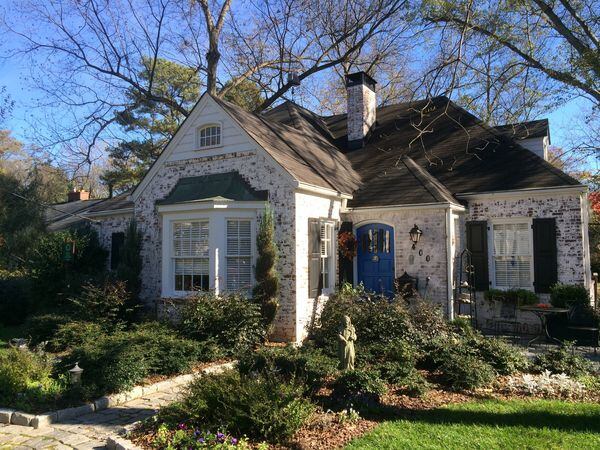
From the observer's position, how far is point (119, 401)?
7.02 m

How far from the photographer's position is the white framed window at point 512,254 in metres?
12.5

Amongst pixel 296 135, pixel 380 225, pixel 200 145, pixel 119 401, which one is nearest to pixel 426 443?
pixel 119 401

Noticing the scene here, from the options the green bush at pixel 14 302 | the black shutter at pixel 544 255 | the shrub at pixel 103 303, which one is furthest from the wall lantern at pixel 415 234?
the green bush at pixel 14 302

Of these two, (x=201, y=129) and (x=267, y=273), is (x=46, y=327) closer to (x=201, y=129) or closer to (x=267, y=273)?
(x=267, y=273)

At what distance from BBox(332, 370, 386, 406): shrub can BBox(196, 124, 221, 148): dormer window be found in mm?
7988

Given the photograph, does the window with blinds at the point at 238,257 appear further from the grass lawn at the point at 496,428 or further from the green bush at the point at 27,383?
the grass lawn at the point at 496,428

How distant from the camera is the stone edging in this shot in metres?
6.13

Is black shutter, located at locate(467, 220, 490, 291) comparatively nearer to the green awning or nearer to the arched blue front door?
the arched blue front door

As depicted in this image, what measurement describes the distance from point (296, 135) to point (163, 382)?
9335 mm

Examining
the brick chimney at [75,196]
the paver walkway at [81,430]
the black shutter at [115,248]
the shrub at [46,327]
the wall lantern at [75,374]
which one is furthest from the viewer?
the brick chimney at [75,196]

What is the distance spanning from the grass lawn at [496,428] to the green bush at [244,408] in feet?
2.45

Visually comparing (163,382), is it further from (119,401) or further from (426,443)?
(426,443)

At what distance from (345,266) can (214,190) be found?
403 cm

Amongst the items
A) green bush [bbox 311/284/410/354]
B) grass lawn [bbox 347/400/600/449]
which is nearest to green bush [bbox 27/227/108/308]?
green bush [bbox 311/284/410/354]
